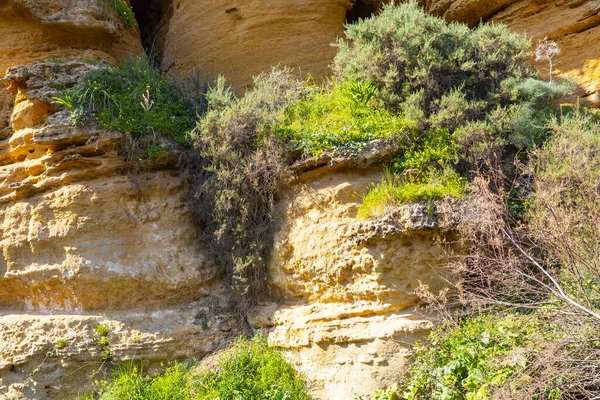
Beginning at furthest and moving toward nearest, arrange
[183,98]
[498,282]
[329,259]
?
1. [183,98]
2. [329,259]
3. [498,282]

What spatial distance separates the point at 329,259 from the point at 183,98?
150 inches

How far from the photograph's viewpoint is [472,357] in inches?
238

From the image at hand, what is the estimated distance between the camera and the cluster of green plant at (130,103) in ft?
26.7

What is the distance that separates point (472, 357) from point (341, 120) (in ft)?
11.5

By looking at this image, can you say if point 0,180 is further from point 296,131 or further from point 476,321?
point 476,321

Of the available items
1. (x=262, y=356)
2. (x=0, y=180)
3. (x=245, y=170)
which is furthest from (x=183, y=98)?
(x=262, y=356)

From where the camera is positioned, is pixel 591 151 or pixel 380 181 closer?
pixel 591 151

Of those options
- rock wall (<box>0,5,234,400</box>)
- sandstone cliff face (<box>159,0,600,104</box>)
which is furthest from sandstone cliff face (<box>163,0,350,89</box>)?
rock wall (<box>0,5,234,400</box>)

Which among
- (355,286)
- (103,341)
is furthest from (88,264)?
(355,286)

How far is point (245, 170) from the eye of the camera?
7777 mm

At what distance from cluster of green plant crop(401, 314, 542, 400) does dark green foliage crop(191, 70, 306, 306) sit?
2.48 m

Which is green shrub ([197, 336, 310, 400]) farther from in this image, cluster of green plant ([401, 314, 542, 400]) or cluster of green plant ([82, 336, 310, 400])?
cluster of green plant ([401, 314, 542, 400])

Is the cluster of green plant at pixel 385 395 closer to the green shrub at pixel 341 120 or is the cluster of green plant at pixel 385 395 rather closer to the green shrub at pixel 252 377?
the green shrub at pixel 252 377

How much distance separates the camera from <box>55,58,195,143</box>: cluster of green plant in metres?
8.14
